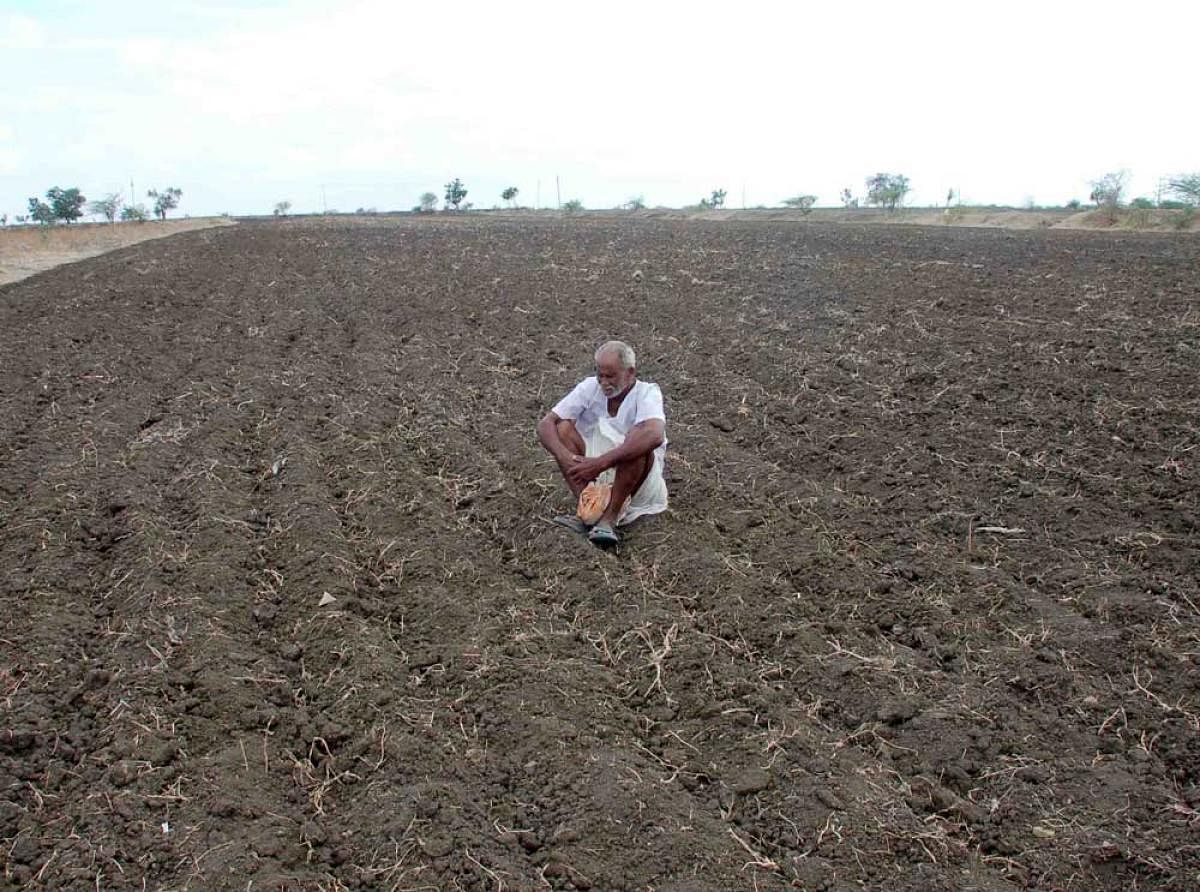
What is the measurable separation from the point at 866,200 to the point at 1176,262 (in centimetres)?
4796

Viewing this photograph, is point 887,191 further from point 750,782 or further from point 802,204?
point 750,782

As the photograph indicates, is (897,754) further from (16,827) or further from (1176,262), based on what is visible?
(1176,262)

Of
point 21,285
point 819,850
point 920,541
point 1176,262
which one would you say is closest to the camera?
point 819,850

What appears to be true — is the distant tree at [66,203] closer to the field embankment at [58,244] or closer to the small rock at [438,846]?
the field embankment at [58,244]

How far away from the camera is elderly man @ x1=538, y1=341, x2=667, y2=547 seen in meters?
5.48

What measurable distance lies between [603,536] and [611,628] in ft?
3.04

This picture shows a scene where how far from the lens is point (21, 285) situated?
17.2 metres

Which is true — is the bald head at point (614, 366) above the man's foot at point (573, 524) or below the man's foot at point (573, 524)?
above

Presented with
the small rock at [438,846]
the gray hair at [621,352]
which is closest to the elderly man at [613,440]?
the gray hair at [621,352]

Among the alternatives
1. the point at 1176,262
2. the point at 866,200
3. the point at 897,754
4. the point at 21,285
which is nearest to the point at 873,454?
the point at 897,754

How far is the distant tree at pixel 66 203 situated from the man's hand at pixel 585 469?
2850 inches

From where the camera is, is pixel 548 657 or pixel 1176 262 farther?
pixel 1176 262

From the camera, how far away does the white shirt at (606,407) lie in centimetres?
565

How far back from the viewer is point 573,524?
568 cm
